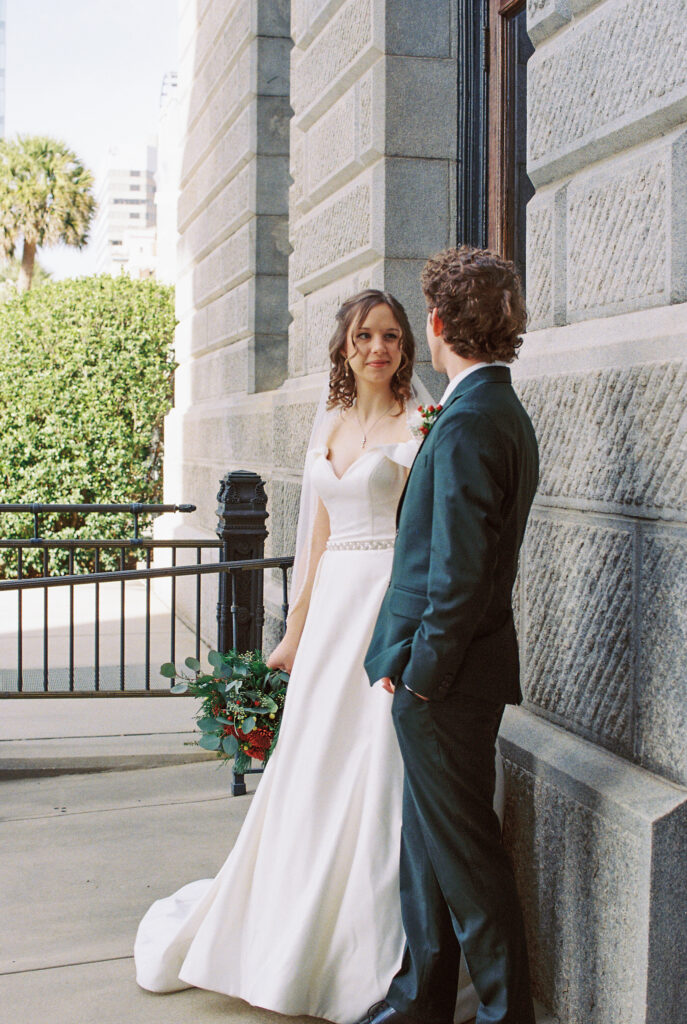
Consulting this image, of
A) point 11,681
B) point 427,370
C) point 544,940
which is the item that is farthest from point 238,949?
point 11,681

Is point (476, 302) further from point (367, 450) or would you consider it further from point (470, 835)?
point (470, 835)

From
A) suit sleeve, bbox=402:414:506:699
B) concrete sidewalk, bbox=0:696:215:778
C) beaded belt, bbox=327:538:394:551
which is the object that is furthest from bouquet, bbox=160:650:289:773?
suit sleeve, bbox=402:414:506:699

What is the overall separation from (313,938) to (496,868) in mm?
711

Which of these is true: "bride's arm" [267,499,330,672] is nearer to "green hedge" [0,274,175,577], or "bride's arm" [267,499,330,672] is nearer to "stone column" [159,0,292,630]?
"stone column" [159,0,292,630]

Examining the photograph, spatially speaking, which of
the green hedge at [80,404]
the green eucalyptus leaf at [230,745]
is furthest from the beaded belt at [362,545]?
the green hedge at [80,404]

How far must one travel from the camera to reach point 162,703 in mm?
6812

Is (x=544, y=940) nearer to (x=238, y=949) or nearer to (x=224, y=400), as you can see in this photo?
(x=238, y=949)

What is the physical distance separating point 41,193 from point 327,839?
2970cm

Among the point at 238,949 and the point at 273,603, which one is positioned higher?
the point at 273,603

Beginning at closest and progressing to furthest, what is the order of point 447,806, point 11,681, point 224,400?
1. point 447,806
2. point 11,681
3. point 224,400

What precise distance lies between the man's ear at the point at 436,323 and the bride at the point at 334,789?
0.60m

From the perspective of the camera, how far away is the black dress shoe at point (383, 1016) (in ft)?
9.30

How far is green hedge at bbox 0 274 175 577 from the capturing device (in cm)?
1370

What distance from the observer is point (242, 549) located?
5988 millimetres
